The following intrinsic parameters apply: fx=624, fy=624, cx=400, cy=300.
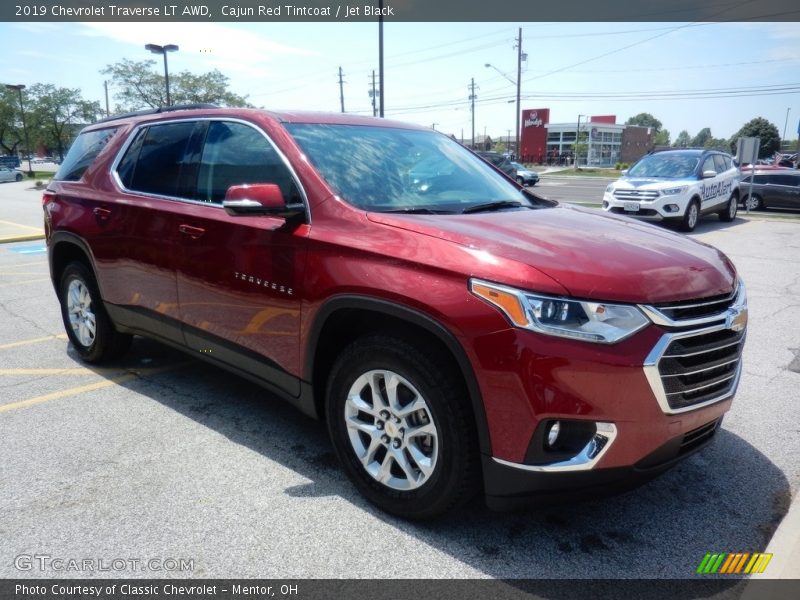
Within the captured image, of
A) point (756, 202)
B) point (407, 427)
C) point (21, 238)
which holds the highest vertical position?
point (407, 427)

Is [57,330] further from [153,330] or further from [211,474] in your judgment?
[211,474]

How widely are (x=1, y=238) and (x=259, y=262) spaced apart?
39.6ft

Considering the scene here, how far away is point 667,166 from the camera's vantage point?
13.9m

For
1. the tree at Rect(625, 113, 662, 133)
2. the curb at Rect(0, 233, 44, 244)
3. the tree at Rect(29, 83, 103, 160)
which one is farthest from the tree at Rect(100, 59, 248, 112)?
the tree at Rect(625, 113, 662, 133)

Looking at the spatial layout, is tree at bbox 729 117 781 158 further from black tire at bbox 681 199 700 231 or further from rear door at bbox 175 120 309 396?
rear door at bbox 175 120 309 396

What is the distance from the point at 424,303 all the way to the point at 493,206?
3.66ft

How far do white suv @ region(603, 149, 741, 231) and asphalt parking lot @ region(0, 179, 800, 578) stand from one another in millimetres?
8913

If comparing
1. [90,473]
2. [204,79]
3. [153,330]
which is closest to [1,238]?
[153,330]

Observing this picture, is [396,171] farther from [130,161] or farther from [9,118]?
[9,118]

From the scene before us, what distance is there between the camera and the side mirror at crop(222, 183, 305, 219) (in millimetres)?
2938

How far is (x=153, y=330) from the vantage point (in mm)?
4168

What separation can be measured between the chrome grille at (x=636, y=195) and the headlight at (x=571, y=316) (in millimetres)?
11565

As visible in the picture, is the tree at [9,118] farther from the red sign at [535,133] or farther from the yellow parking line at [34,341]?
the yellow parking line at [34,341]

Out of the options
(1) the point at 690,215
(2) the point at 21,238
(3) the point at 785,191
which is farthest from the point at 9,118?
(1) the point at 690,215
